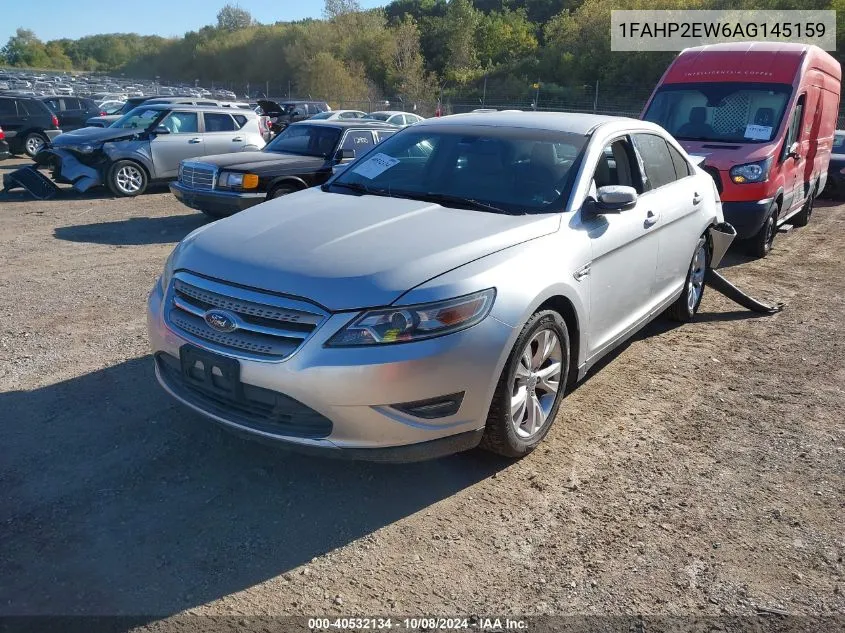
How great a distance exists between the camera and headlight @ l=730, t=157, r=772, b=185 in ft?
27.6

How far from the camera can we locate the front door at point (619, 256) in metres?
4.15

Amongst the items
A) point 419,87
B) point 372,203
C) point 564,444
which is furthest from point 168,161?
point 419,87

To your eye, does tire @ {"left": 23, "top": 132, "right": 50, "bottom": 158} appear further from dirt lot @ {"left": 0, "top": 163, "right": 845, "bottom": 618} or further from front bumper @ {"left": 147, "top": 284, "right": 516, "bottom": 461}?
front bumper @ {"left": 147, "top": 284, "right": 516, "bottom": 461}

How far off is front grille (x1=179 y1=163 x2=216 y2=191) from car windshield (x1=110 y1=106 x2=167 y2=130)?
13.1ft

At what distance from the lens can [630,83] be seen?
4084cm

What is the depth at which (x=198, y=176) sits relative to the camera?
9727mm

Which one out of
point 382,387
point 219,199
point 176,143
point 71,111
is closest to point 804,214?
point 219,199

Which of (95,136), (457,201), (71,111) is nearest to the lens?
(457,201)

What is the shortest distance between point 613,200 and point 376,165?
5.47 feet

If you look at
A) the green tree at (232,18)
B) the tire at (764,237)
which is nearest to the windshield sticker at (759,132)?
the tire at (764,237)

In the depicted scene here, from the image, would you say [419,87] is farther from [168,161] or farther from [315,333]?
[315,333]

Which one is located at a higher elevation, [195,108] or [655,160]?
[195,108]

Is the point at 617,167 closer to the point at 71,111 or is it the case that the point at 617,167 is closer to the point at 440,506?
the point at 440,506

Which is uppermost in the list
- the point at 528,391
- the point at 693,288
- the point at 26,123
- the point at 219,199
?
the point at 26,123
